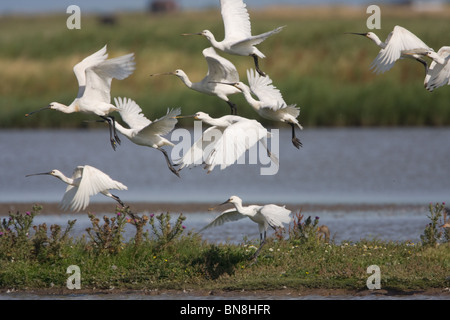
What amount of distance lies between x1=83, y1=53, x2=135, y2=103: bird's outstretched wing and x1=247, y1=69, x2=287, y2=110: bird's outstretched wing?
5.51 feet

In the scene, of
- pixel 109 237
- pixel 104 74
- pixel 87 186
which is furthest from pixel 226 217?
pixel 104 74

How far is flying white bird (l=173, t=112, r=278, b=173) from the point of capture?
9.67 metres

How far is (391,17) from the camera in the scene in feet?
185

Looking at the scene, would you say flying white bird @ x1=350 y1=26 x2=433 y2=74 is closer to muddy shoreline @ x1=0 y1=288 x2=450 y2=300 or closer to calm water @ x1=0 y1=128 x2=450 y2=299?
muddy shoreline @ x1=0 y1=288 x2=450 y2=300

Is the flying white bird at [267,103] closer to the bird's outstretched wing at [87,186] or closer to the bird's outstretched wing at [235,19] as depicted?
the bird's outstretched wing at [235,19]

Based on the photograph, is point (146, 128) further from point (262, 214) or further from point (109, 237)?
point (262, 214)

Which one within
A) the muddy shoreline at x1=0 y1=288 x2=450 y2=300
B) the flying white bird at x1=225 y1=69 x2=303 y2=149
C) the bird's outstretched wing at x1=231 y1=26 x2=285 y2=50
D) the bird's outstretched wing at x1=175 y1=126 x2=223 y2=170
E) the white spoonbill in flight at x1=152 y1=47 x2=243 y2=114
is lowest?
the muddy shoreline at x1=0 y1=288 x2=450 y2=300

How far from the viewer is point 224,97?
1238 centimetres

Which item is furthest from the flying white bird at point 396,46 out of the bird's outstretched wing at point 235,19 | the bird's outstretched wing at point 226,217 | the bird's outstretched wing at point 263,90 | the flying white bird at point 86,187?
the flying white bird at point 86,187

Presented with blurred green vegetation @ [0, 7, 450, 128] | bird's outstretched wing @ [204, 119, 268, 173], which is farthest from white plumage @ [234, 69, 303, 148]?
blurred green vegetation @ [0, 7, 450, 128]

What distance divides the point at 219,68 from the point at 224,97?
0.41 metres

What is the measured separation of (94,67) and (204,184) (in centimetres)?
991

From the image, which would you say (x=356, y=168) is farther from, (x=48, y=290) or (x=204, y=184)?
(x=48, y=290)

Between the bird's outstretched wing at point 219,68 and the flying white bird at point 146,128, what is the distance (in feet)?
3.17
